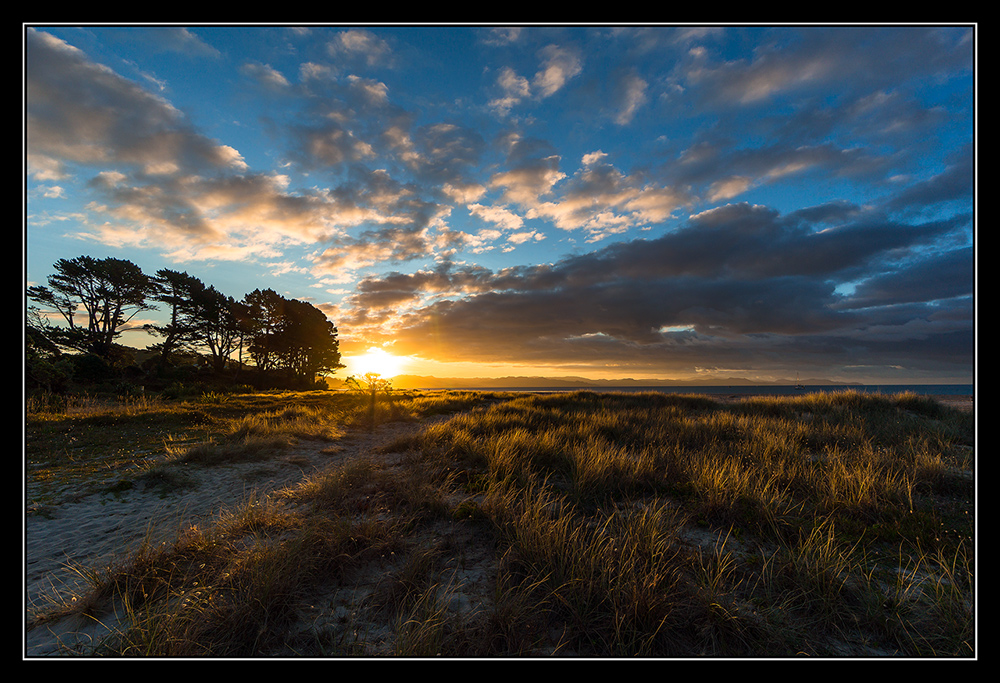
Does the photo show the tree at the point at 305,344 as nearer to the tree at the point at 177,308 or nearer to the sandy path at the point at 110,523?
the tree at the point at 177,308

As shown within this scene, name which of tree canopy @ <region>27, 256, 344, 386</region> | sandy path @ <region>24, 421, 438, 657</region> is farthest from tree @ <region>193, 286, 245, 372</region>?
sandy path @ <region>24, 421, 438, 657</region>

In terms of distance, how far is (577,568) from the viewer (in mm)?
3232

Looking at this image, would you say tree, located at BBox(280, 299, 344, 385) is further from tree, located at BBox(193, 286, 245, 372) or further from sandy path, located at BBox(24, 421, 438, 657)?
sandy path, located at BBox(24, 421, 438, 657)

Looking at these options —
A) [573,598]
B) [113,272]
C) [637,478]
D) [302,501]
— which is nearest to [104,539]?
[302,501]

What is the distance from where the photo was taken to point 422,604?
3.03 m

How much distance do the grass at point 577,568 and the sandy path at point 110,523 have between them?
1.75 feet

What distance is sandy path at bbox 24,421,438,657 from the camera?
3798 mm

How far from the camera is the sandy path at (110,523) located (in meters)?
3.80

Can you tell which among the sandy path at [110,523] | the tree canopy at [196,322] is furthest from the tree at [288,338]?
the sandy path at [110,523]

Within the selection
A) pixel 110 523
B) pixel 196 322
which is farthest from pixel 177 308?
pixel 110 523

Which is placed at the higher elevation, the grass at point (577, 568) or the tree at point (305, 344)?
the tree at point (305, 344)

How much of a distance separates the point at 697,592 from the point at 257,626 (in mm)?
3801

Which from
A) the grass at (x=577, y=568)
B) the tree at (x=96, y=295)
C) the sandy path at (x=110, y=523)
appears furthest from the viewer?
the tree at (x=96, y=295)
